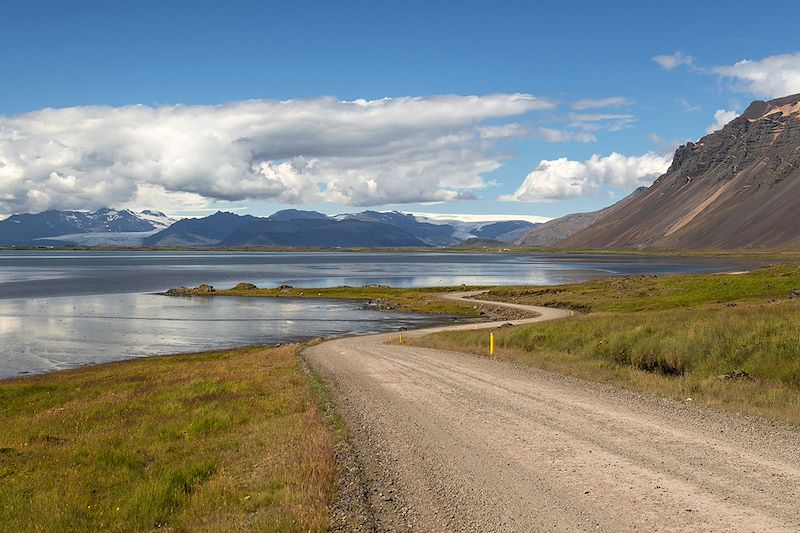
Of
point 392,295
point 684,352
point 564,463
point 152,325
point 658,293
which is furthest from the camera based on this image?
point 392,295

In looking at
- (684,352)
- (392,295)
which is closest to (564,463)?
(684,352)

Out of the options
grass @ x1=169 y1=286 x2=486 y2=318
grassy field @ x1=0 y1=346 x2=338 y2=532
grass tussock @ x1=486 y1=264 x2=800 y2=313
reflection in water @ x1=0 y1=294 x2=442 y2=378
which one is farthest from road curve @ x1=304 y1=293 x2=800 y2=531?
grass @ x1=169 y1=286 x2=486 y2=318

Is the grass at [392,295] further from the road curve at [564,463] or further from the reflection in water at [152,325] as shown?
the road curve at [564,463]

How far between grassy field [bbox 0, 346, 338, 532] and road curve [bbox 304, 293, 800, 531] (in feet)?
4.36

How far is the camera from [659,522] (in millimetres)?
11000

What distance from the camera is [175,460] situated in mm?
17453

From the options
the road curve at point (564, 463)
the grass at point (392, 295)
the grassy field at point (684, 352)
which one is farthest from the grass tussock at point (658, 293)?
the road curve at point (564, 463)

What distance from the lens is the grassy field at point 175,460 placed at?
1273 cm

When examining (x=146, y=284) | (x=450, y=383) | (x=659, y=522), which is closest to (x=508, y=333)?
(x=450, y=383)

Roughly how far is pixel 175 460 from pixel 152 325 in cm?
7206

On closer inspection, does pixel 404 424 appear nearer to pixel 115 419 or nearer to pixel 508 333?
pixel 115 419

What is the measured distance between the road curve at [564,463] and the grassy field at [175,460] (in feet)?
4.36

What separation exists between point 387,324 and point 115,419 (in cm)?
5883

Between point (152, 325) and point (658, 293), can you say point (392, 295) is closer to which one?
point (152, 325)
